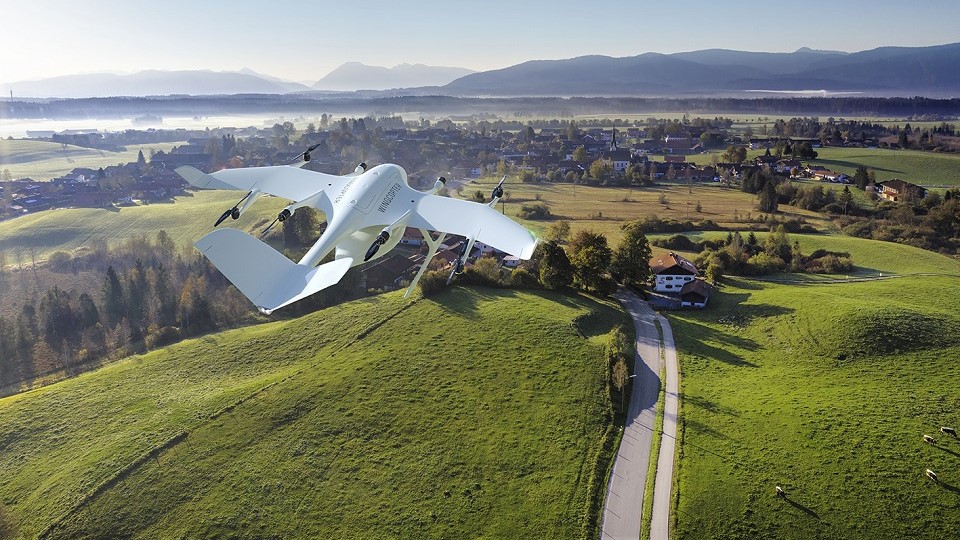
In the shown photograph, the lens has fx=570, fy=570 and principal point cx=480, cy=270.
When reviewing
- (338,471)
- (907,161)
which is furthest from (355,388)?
(907,161)

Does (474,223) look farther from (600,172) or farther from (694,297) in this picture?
(600,172)

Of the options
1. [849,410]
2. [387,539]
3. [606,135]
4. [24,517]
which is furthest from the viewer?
[606,135]

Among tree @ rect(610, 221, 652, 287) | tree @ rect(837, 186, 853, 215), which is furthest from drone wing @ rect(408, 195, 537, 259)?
tree @ rect(837, 186, 853, 215)

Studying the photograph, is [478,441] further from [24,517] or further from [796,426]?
[24,517]

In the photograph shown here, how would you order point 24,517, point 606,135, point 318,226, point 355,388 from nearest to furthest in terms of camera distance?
1. point 24,517
2. point 355,388
3. point 318,226
4. point 606,135

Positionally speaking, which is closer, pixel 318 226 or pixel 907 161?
pixel 318 226

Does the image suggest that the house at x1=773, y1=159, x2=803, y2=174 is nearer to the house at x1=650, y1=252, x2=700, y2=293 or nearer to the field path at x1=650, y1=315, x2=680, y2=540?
the house at x1=650, y1=252, x2=700, y2=293

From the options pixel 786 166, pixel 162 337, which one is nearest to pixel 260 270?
pixel 162 337
